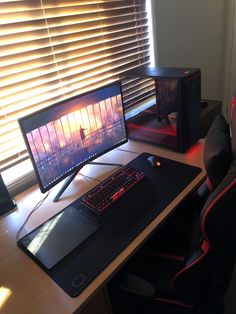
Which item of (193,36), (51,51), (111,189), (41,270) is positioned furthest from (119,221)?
(193,36)

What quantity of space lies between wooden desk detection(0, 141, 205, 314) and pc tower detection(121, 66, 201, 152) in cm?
15

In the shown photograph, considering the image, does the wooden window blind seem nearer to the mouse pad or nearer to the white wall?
the white wall

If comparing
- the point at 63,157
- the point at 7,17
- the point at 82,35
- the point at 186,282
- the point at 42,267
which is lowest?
the point at 186,282

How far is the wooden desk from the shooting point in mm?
794

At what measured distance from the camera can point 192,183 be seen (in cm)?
120

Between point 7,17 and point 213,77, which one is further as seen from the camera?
point 213,77

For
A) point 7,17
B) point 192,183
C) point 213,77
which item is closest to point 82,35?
point 7,17

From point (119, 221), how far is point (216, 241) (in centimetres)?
40

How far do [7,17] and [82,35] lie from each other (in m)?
0.44

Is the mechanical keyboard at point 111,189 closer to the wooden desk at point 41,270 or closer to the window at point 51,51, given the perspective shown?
the wooden desk at point 41,270

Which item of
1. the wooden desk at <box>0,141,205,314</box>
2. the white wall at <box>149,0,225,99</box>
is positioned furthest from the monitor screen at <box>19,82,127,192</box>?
the white wall at <box>149,0,225,99</box>

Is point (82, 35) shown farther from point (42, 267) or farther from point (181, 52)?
point (42, 267)

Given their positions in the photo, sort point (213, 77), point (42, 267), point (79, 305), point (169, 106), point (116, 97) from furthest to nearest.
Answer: point (213, 77) < point (169, 106) < point (116, 97) < point (42, 267) < point (79, 305)

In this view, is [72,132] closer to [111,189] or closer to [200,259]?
[111,189]
